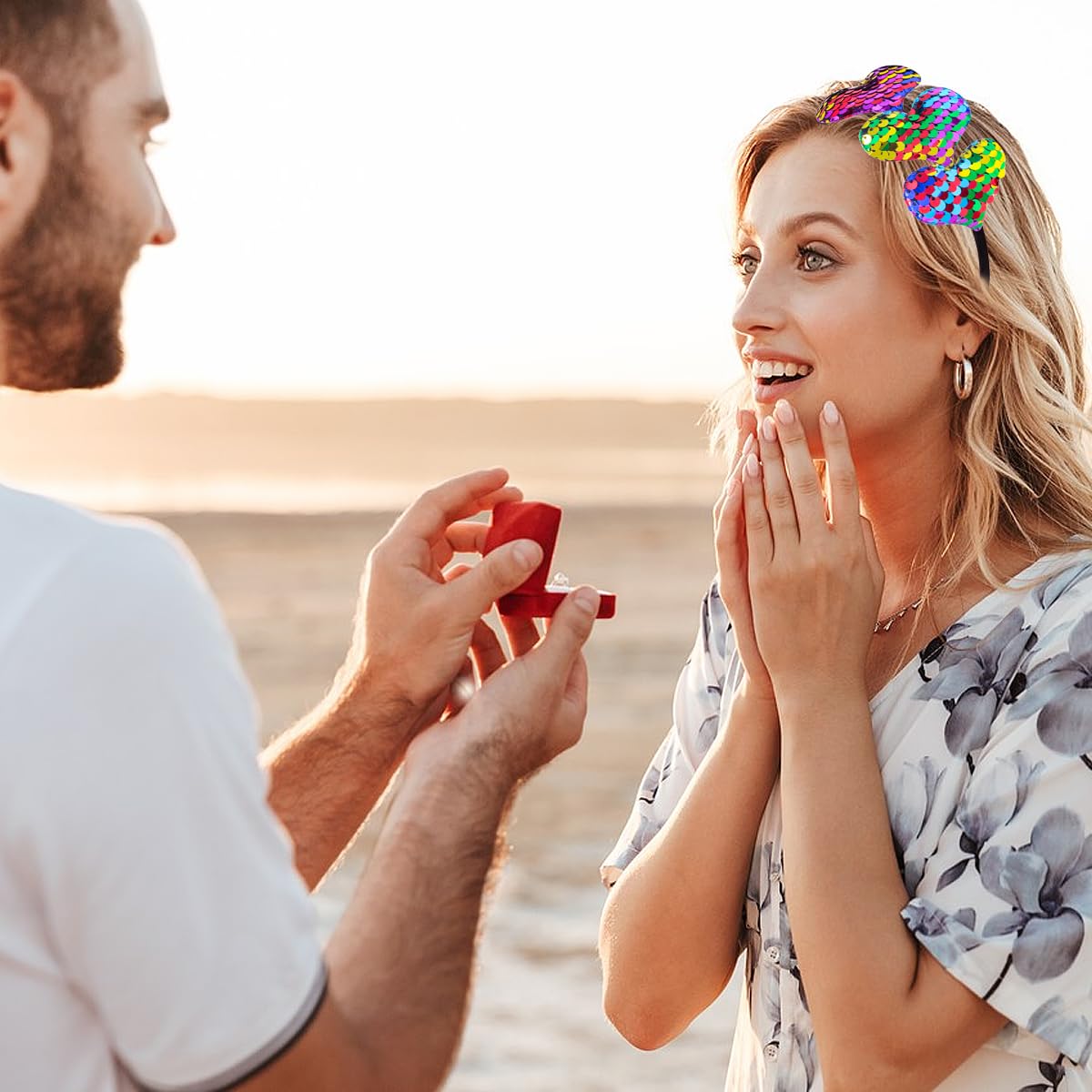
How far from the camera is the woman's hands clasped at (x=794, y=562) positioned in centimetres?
290

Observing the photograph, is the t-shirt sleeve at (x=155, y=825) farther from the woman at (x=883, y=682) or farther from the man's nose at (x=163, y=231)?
the woman at (x=883, y=682)

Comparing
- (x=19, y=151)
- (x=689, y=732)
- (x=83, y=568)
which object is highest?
(x=19, y=151)

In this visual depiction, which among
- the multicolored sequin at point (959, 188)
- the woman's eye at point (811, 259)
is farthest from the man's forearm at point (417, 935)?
the multicolored sequin at point (959, 188)

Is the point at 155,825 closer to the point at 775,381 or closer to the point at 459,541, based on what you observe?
the point at 459,541

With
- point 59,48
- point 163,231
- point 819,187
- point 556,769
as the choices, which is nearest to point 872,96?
point 819,187

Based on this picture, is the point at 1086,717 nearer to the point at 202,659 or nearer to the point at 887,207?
the point at 887,207

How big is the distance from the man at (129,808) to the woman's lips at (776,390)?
128cm

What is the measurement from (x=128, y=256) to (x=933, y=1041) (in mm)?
1821

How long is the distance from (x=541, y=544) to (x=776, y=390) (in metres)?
0.72

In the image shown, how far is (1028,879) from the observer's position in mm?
2646

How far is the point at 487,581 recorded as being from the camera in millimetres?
2727

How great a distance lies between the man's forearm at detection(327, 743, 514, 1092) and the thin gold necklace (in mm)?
1245

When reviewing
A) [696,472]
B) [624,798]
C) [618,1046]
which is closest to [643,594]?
[624,798]

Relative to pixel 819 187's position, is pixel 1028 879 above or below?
below
